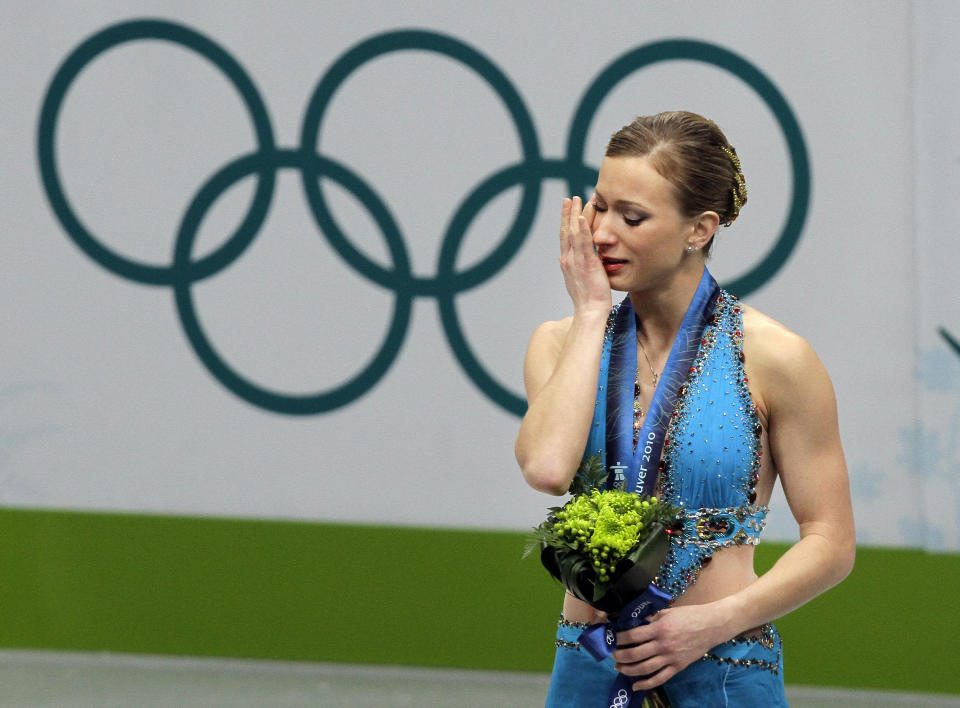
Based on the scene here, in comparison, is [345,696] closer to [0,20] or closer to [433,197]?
[433,197]

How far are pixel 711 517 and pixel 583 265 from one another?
20.0 inches

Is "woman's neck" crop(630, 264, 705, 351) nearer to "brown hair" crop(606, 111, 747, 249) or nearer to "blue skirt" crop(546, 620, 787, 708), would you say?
"brown hair" crop(606, 111, 747, 249)

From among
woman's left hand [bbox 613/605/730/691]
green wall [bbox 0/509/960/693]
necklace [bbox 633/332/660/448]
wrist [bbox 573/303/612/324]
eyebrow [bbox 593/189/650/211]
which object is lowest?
green wall [bbox 0/509/960/693]

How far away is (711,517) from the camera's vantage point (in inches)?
81.1

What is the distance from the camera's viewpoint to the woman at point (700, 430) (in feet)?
6.62

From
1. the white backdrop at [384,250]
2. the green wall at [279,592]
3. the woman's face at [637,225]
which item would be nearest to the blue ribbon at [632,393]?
the woman's face at [637,225]

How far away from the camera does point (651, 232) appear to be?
207 centimetres

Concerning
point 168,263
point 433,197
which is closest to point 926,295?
point 433,197

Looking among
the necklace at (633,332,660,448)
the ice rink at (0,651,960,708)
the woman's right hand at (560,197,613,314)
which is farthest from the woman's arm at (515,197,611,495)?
the ice rink at (0,651,960,708)

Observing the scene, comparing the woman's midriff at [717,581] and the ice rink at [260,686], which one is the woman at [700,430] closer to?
the woman's midriff at [717,581]

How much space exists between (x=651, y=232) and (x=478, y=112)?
317 centimetres

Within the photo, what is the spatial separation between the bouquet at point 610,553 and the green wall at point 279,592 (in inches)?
125

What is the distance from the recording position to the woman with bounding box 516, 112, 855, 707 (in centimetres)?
202

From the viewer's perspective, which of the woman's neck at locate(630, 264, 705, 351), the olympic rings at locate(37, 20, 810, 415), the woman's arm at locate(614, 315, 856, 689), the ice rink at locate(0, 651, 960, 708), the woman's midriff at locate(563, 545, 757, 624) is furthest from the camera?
the olympic rings at locate(37, 20, 810, 415)
